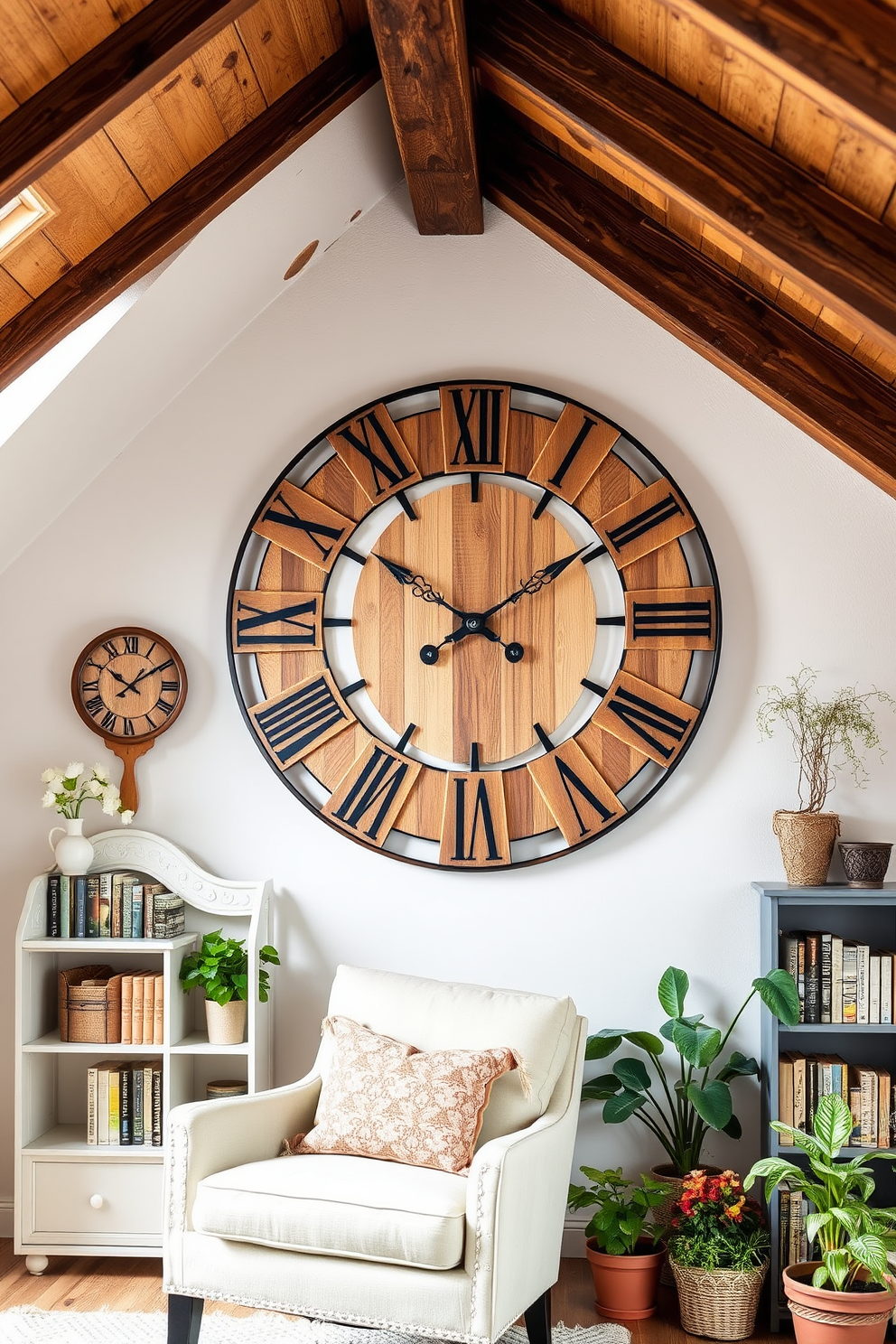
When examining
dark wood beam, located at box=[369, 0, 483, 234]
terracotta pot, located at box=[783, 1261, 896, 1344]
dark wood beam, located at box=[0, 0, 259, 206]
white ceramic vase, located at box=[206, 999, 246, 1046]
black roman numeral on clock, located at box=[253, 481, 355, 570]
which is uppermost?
dark wood beam, located at box=[369, 0, 483, 234]

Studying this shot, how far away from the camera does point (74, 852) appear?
10.5 ft

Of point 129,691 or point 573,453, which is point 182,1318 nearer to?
point 129,691

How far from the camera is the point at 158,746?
3.39 metres

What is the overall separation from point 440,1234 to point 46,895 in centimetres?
155

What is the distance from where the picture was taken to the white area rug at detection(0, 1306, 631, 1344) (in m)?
2.70

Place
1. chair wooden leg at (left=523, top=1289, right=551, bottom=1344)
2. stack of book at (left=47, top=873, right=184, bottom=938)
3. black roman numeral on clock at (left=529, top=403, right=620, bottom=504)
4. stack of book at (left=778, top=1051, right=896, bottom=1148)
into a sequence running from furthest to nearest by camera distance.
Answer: black roman numeral on clock at (left=529, top=403, right=620, bottom=504) → stack of book at (left=47, top=873, right=184, bottom=938) → stack of book at (left=778, top=1051, right=896, bottom=1148) → chair wooden leg at (left=523, top=1289, right=551, bottom=1344)

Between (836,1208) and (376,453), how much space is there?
2.26 m

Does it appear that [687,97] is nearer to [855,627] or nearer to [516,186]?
[516,186]

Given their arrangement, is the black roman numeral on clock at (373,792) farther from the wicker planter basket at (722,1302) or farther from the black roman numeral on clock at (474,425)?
the wicker planter basket at (722,1302)

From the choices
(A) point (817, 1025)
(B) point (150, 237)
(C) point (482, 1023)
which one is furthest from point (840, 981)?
(B) point (150, 237)

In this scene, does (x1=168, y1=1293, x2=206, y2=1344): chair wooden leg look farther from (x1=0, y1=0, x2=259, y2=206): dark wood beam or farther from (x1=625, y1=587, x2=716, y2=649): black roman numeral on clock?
(x1=0, y1=0, x2=259, y2=206): dark wood beam

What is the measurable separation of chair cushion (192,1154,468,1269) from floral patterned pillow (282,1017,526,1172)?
0.08 metres

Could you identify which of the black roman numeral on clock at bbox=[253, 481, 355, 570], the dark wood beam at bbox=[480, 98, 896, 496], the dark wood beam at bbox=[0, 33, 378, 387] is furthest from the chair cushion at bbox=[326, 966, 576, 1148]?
the dark wood beam at bbox=[0, 33, 378, 387]

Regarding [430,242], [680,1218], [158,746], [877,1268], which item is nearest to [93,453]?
[158,746]
